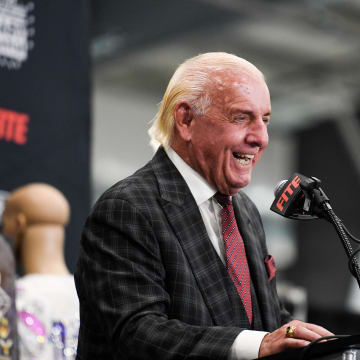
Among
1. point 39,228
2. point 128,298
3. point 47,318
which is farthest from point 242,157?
point 39,228

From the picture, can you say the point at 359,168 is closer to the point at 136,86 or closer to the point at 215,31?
the point at 136,86

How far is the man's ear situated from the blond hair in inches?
0.6

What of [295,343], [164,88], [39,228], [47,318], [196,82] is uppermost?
[164,88]

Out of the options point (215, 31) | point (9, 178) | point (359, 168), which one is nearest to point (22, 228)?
point (9, 178)

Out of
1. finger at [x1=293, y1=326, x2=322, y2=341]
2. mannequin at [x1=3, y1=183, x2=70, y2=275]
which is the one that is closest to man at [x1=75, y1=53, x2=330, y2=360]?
finger at [x1=293, y1=326, x2=322, y2=341]

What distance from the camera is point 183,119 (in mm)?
2154

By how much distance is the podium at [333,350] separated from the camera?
1.54 meters

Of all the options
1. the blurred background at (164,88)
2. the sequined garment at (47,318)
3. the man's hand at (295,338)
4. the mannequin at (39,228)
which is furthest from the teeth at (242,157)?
the blurred background at (164,88)

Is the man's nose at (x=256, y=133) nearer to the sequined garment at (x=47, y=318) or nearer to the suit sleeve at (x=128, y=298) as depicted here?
the suit sleeve at (x=128, y=298)

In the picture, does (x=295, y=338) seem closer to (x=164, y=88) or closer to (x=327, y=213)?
(x=327, y=213)

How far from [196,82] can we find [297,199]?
450 millimetres

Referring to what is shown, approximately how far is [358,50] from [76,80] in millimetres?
7643

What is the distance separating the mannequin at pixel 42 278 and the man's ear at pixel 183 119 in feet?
4.62

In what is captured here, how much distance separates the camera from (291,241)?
15.1m
